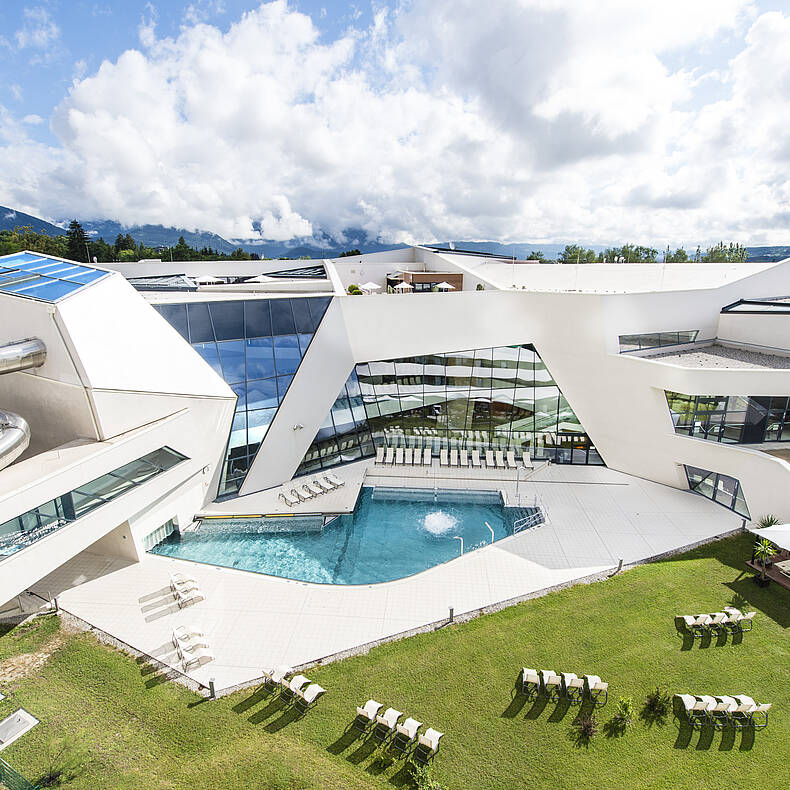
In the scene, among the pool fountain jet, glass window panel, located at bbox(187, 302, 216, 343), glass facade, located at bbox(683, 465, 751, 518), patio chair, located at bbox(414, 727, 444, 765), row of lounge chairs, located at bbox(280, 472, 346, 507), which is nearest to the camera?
patio chair, located at bbox(414, 727, 444, 765)

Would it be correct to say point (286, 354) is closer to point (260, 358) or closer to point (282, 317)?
point (260, 358)

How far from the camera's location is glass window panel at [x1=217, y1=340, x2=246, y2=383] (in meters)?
18.0

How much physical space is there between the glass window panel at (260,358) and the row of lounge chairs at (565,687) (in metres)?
13.9

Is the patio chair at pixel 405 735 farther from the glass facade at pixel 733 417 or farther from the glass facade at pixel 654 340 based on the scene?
the glass facade at pixel 654 340

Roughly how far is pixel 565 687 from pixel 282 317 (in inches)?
631

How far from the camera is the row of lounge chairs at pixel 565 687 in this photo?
33.2 ft

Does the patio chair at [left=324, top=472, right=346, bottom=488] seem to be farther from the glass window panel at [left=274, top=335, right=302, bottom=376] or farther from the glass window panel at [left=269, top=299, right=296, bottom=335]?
the glass window panel at [left=269, top=299, right=296, bottom=335]

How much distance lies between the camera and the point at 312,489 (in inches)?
765

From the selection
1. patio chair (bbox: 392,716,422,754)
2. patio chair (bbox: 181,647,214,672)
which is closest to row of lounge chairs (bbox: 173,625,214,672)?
patio chair (bbox: 181,647,214,672)

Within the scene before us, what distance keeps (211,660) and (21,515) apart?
18.6ft

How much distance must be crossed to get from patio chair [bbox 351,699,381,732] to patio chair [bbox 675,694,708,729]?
6608 mm

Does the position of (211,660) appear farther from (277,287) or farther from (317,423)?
(277,287)

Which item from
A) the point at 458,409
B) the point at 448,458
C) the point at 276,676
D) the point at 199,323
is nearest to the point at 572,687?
the point at 276,676

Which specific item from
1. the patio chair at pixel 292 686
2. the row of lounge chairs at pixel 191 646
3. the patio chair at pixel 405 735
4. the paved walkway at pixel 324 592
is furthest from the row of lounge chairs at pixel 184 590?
the patio chair at pixel 405 735
